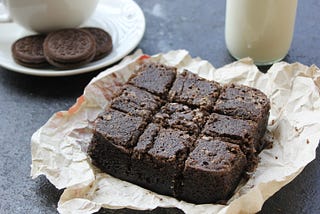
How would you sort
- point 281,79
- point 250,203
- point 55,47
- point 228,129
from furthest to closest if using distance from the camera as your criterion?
point 55,47, point 281,79, point 228,129, point 250,203

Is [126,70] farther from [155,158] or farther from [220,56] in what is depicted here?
[155,158]

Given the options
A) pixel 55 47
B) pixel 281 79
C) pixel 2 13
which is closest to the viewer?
pixel 281 79

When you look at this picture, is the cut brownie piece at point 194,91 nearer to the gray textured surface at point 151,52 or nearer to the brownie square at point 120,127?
the brownie square at point 120,127

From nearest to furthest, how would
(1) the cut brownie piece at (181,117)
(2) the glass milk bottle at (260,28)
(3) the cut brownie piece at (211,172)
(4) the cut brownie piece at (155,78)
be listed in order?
(3) the cut brownie piece at (211,172)
(1) the cut brownie piece at (181,117)
(4) the cut brownie piece at (155,78)
(2) the glass milk bottle at (260,28)

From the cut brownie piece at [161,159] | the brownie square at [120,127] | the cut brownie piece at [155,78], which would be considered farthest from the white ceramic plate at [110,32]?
the cut brownie piece at [161,159]

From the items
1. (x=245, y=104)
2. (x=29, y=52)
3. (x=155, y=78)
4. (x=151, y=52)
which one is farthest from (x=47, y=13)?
(x=245, y=104)

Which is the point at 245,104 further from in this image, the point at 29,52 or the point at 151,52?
the point at 29,52

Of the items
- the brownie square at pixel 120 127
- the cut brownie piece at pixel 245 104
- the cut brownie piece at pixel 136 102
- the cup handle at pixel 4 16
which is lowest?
the cup handle at pixel 4 16

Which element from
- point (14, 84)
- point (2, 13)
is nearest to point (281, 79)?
point (14, 84)
